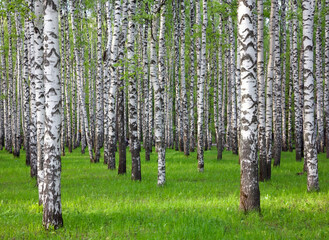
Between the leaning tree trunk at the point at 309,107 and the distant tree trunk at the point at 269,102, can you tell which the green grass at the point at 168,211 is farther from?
the distant tree trunk at the point at 269,102

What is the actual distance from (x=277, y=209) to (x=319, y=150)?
2035 centimetres

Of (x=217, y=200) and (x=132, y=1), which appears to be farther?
(x=132, y=1)

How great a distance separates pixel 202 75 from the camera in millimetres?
14844

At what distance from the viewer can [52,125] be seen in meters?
6.21

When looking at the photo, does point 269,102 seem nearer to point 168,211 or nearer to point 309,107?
point 309,107

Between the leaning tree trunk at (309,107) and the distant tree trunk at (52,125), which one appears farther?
the leaning tree trunk at (309,107)

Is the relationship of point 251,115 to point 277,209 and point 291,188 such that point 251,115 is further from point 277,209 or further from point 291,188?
point 291,188

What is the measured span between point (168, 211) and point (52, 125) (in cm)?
328

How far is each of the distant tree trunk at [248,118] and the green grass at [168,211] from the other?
17.3 inches

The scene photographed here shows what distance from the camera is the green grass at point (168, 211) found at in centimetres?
595

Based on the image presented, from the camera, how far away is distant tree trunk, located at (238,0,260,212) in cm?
694

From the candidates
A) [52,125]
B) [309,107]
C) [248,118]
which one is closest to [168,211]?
[248,118]

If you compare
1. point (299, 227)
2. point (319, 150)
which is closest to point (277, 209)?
point (299, 227)

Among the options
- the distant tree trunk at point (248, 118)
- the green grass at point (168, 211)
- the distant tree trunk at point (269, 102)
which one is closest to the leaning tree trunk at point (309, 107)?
the green grass at point (168, 211)
